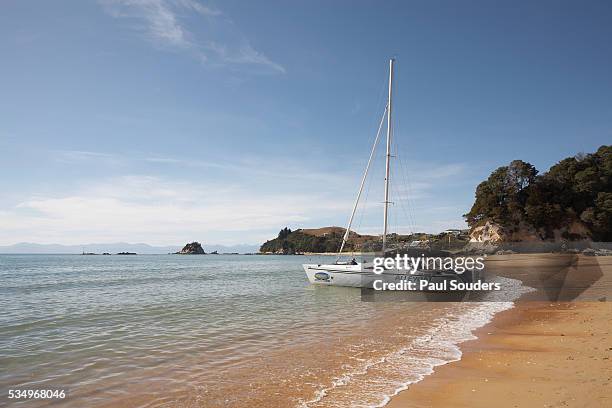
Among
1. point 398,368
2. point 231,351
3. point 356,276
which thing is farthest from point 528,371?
point 356,276

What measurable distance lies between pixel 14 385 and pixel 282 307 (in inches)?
547

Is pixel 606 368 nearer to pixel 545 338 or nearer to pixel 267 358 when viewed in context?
pixel 545 338

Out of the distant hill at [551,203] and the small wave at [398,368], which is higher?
the distant hill at [551,203]

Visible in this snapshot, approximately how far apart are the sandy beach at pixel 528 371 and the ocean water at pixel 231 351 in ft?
2.10

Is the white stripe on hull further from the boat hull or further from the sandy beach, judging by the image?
the sandy beach

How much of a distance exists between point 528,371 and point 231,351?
8.15m

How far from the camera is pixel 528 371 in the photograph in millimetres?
8562

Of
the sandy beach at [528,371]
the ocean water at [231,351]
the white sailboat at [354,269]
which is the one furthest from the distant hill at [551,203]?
the sandy beach at [528,371]

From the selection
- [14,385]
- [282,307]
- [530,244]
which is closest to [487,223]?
[530,244]

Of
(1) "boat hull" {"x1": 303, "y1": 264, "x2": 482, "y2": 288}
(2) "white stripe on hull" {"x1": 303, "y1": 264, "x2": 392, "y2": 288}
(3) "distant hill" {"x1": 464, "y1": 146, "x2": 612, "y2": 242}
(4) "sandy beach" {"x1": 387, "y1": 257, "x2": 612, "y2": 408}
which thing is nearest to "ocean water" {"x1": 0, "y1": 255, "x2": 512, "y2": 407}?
(4) "sandy beach" {"x1": 387, "y1": 257, "x2": 612, "y2": 408}

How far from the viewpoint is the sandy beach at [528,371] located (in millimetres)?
6883

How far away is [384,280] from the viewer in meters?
28.8

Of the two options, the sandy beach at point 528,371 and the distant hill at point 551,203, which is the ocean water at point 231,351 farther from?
the distant hill at point 551,203

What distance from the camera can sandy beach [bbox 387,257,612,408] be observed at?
6883mm
